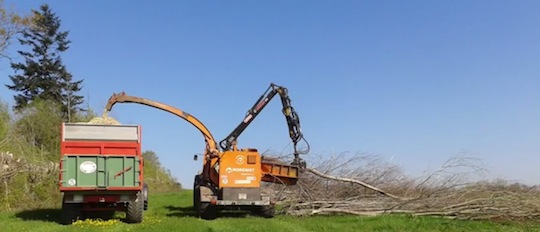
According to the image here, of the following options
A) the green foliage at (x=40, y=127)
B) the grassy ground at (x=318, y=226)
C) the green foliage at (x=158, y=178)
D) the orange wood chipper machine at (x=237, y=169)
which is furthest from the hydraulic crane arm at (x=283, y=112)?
the green foliage at (x=158, y=178)

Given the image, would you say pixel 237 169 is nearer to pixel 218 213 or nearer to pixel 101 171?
pixel 218 213

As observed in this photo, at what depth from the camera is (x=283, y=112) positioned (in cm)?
2386

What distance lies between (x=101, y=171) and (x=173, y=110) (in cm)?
610

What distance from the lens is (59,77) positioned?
64250 millimetres

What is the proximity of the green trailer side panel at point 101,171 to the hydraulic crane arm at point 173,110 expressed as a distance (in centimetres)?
491

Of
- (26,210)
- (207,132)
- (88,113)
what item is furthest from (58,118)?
(207,132)

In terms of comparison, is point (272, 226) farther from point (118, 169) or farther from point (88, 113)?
point (88, 113)

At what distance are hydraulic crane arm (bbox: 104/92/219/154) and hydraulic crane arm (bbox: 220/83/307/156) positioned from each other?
72 centimetres

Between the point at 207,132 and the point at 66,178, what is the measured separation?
7006 millimetres

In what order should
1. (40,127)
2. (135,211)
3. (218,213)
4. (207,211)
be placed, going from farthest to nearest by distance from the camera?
(40,127)
(218,213)
(207,211)
(135,211)

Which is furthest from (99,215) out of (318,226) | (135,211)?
(318,226)

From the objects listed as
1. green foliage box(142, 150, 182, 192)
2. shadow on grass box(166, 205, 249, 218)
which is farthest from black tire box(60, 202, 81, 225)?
green foliage box(142, 150, 182, 192)

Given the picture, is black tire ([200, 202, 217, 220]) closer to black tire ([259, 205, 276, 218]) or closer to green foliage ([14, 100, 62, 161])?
black tire ([259, 205, 276, 218])

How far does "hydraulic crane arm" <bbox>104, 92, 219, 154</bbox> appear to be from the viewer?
2364 centimetres
